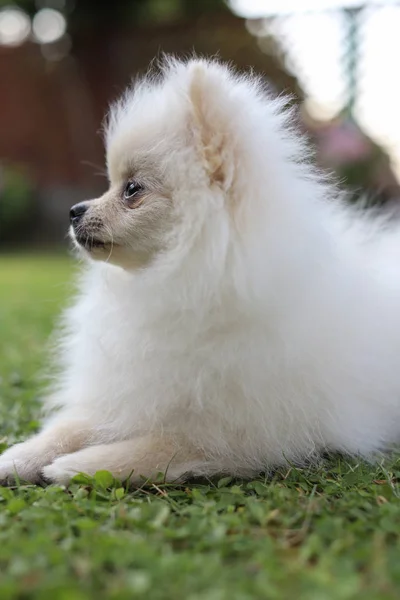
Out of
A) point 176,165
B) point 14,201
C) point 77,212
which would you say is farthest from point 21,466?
point 14,201

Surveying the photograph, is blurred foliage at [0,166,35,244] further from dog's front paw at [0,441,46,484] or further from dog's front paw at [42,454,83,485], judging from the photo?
dog's front paw at [42,454,83,485]

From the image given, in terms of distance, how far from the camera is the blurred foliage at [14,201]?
11.5 m

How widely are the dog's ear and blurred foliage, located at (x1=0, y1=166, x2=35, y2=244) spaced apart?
400 inches

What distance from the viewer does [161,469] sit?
1.80 metres

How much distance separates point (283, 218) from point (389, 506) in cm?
78

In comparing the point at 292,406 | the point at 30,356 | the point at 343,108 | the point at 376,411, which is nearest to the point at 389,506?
the point at 292,406

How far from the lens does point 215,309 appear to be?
1.80 meters

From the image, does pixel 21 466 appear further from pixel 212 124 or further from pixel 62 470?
pixel 212 124

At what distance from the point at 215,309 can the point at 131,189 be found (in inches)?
18.6

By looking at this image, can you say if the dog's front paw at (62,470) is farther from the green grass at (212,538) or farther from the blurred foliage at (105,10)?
the blurred foliage at (105,10)

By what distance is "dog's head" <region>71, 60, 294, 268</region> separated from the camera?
1.83 metres

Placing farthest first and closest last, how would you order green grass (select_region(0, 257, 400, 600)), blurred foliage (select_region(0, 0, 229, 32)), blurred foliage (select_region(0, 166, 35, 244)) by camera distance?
blurred foliage (select_region(0, 0, 229, 32))
blurred foliage (select_region(0, 166, 35, 244))
green grass (select_region(0, 257, 400, 600))

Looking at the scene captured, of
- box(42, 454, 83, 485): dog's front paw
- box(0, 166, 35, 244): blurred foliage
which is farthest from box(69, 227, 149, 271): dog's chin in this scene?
box(0, 166, 35, 244): blurred foliage

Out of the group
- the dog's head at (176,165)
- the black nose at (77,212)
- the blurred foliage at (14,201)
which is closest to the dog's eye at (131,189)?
the dog's head at (176,165)
